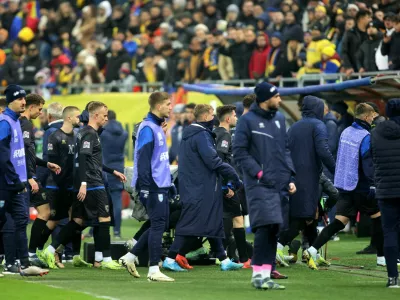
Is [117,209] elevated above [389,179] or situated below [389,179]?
below

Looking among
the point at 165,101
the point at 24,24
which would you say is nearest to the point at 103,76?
the point at 24,24

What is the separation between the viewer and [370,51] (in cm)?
2273

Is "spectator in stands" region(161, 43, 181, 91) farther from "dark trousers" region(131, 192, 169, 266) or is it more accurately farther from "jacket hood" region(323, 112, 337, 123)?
"dark trousers" region(131, 192, 169, 266)

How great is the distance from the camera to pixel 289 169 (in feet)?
44.1

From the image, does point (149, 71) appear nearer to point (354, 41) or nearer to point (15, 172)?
point (354, 41)

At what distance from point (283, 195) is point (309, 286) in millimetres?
1999

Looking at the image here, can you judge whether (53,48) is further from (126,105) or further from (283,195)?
(283,195)

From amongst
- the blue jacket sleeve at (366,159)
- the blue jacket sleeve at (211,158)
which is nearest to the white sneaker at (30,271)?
the blue jacket sleeve at (211,158)

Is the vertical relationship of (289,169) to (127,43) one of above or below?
below

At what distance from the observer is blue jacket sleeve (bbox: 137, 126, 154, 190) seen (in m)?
14.0

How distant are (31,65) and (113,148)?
446 inches

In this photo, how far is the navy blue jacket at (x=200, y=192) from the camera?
15.3 m

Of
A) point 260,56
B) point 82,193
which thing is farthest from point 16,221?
point 260,56

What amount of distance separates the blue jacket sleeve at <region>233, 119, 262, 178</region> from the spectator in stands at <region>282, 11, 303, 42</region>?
12515 mm
